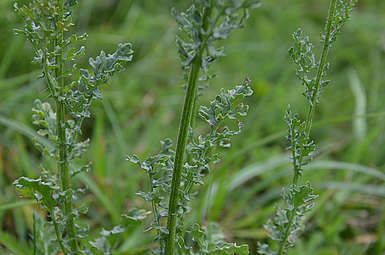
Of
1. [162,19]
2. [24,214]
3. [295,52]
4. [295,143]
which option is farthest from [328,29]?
[162,19]

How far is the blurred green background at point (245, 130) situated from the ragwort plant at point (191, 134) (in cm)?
44

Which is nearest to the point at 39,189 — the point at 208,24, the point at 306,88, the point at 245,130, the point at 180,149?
the point at 180,149

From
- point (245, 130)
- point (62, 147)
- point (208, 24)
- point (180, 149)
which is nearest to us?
point (208, 24)

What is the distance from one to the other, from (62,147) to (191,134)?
0.30m

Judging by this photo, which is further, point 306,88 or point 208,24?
point 306,88

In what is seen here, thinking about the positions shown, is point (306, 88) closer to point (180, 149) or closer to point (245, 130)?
point (180, 149)

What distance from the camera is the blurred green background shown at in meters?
1.73

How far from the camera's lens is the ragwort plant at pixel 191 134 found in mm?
777

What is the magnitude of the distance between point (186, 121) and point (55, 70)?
0.33 metres

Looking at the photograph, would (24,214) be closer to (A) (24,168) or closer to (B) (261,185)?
(A) (24,168)

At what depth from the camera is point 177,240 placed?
105 cm

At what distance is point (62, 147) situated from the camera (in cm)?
100

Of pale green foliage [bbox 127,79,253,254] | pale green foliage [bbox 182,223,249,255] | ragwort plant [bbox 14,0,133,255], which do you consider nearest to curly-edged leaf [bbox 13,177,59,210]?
ragwort plant [bbox 14,0,133,255]

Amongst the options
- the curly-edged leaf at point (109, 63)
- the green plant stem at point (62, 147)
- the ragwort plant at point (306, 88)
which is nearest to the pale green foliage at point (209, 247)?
the ragwort plant at point (306, 88)
